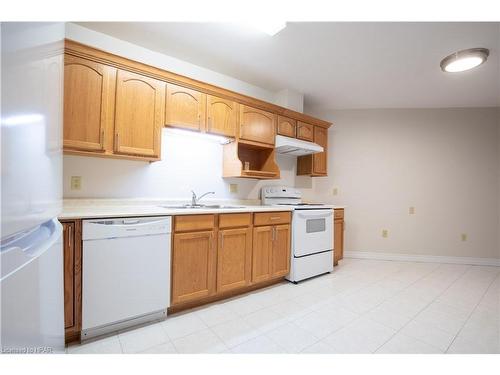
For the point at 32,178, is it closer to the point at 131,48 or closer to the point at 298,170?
the point at 131,48

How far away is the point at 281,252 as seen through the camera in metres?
2.36

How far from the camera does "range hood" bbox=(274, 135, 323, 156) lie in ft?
8.83

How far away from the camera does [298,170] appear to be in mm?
3418

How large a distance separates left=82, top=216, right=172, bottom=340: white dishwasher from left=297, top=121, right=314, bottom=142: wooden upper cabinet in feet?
6.70

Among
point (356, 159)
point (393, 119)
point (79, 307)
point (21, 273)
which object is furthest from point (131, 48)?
point (393, 119)

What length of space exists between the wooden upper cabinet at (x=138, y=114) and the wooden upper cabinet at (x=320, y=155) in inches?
83.3

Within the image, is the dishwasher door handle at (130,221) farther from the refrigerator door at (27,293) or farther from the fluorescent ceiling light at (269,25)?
the fluorescent ceiling light at (269,25)

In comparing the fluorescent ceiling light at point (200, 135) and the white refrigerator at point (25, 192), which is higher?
the fluorescent ceiling light at point (200, 135)

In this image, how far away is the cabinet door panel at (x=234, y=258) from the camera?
1.93m

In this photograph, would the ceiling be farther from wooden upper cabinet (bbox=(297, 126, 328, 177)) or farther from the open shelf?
the open shelf

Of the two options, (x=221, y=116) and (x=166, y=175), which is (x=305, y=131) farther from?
(x=166, y=175)

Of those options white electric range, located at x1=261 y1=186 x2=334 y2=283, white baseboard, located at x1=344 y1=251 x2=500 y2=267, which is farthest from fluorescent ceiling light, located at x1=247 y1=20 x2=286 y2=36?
white baseboard, located at x1=344 y1=251 x2=500 y2=267

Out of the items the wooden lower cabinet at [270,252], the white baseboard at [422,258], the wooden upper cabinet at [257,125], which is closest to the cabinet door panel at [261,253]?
the wooden lower cabinet at [270,252]

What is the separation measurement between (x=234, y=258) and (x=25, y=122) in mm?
1746
